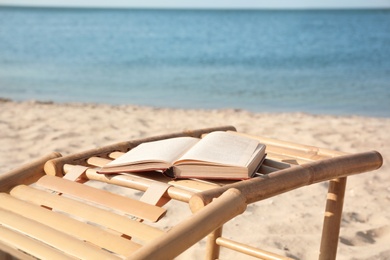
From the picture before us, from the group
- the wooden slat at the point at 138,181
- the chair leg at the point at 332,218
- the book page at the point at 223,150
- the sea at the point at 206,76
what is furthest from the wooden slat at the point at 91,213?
the sea at the point at 206,76

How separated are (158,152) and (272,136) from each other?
3005mm

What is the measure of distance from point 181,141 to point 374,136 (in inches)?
125

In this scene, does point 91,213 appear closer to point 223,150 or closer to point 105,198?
point 105,198

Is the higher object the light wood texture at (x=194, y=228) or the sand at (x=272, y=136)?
the sand at (x=272, y=136)

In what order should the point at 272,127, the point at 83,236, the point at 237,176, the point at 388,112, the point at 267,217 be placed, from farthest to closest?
the point at 388,112, the point at 272,127, the point at 267,217, the point at 237,176, the point at 83,236

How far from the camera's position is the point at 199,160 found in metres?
1.47

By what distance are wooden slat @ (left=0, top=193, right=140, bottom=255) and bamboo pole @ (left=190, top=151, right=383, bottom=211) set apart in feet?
0.66

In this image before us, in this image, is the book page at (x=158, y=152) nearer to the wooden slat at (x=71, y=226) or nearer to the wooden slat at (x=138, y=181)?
the wooden slat at (x=138, y=181)

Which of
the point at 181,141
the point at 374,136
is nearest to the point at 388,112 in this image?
the point at 374,136

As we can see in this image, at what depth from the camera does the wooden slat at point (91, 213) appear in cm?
122

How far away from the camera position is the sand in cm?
243

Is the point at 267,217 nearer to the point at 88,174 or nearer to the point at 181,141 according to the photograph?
the point at 181,141

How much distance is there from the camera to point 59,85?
9.57m

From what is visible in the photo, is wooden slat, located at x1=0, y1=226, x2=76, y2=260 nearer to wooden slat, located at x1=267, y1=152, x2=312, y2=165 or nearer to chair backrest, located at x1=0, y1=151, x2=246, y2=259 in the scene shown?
chair backrest, located at x1=0, y1=151, x2=246, y2=259
